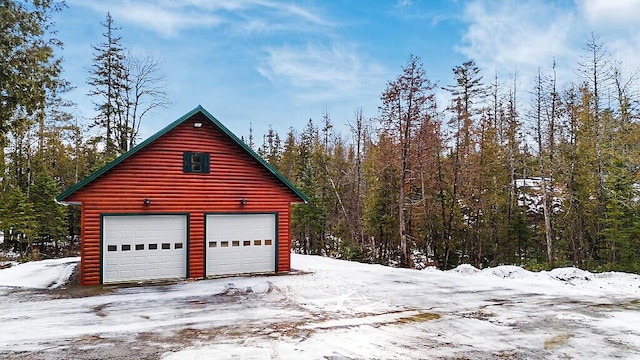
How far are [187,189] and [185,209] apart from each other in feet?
1.80

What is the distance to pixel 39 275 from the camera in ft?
38.9

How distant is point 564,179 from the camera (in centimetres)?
2042

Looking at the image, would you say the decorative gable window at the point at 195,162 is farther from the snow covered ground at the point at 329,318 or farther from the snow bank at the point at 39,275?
the snow bank at the point at 39,275

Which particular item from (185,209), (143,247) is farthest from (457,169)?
(143,247)

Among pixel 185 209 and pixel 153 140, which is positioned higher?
pixel 153 140

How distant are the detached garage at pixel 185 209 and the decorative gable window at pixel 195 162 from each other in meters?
0.03

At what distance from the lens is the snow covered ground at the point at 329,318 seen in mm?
5398

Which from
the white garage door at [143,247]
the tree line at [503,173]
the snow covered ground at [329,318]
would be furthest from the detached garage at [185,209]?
the tree line at [503,173]

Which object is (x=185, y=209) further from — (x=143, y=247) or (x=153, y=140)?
(x=153, y=140)

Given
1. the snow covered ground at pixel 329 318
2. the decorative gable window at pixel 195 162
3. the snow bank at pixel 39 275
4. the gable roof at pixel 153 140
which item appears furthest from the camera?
the decorative gable window at pixel 195 162

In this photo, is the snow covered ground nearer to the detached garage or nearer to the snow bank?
the snow bank

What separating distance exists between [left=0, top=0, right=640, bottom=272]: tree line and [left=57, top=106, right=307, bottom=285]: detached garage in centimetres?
831

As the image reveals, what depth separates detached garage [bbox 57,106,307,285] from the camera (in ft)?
33.9

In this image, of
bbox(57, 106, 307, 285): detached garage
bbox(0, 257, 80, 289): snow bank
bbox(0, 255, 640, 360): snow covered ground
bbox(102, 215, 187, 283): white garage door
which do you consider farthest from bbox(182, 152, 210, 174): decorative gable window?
bbox(0, 257, 80, 289): snow bank
